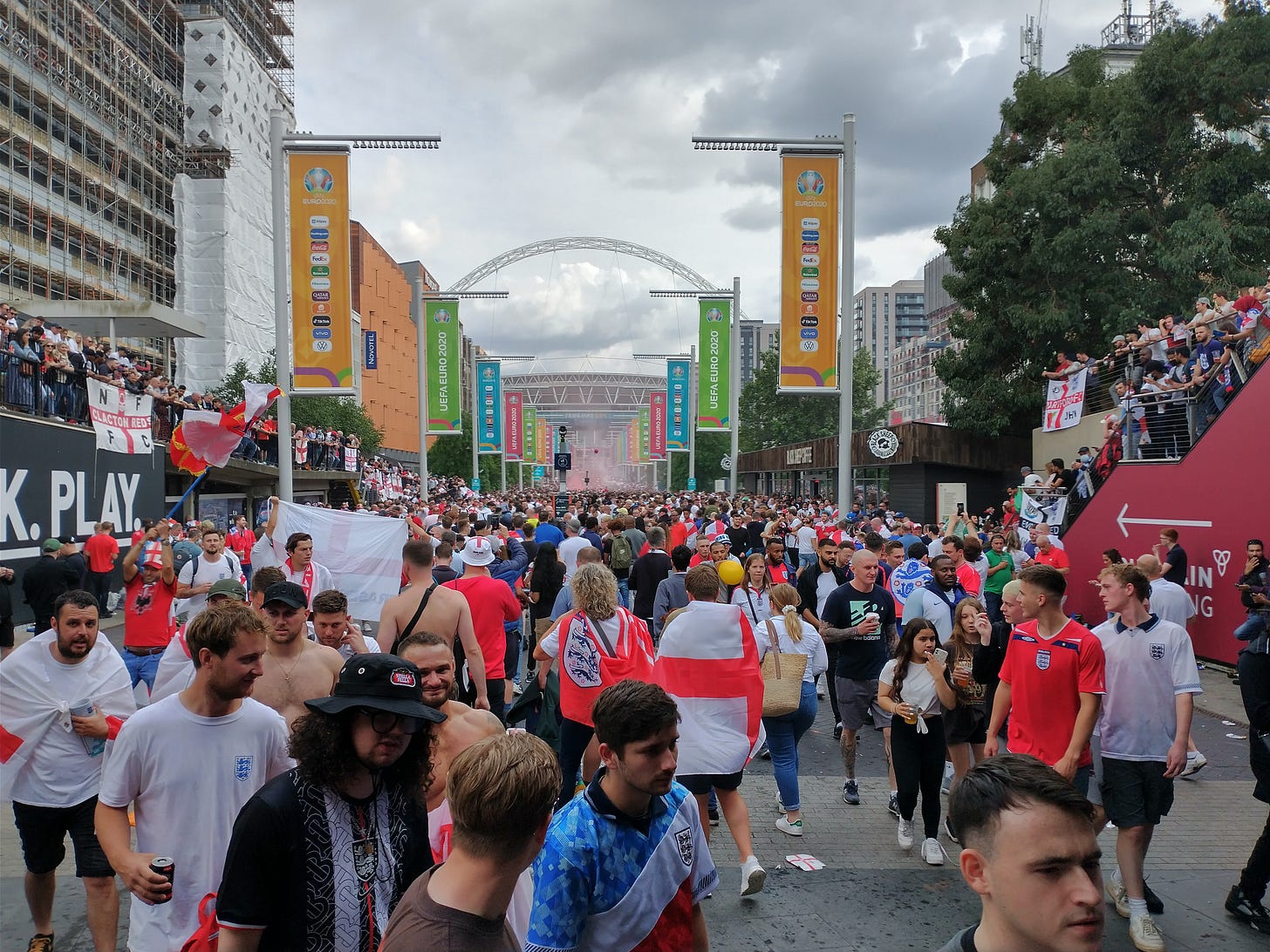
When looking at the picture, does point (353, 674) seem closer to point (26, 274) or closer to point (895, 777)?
point (895, 777)

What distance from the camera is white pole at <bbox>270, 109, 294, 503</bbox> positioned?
41.2 ft

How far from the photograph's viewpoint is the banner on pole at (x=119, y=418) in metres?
15.5

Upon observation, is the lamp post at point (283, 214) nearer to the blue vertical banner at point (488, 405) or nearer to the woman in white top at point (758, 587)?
the woman in white top at point (758, 587)

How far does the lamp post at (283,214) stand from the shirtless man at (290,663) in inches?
362

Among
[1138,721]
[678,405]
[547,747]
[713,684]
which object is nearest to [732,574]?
[713,684]

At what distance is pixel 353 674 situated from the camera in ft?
7.94

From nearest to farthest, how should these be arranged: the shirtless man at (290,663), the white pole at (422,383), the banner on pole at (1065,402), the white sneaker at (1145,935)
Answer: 1. the shirtless man at (290,663)
2. the white sneaker at (1145,935)
3. the banner on pole at (1065,402)
4. the white pole at (422,383)

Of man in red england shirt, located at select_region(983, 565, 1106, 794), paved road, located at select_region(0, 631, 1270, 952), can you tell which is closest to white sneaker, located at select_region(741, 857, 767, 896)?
paved road, located at select_region(0, 631, 1270, 952)

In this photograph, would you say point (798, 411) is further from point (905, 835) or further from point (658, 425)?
point (905, 835)

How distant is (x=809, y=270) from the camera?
13.6 m

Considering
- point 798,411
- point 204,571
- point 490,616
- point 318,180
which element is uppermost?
point 318,180

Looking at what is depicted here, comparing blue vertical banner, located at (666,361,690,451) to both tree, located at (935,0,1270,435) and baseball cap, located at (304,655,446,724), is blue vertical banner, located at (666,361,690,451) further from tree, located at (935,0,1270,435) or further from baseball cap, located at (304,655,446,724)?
baseball cap, located at (304,655,446,724)

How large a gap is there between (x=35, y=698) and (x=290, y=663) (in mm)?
1171

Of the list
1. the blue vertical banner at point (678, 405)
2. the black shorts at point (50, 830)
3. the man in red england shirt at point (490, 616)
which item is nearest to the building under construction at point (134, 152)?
the blue vertical banner at point (678, 405)
